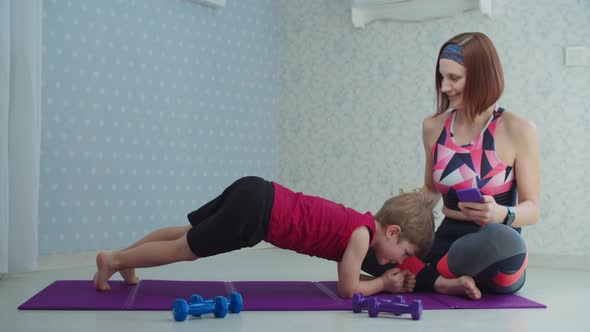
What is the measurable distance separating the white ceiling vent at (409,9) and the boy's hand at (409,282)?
1.70 meters

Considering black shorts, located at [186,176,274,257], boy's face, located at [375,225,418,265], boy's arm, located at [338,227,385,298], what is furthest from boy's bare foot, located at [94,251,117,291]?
boy's face, located at [375,225,418,265]

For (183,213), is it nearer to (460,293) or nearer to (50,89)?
(50,89)

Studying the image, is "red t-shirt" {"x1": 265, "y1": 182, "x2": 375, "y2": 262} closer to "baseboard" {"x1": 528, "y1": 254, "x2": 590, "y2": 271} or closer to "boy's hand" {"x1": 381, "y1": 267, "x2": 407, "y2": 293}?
"boy's hand" {"x1": 381, "y1": 267, "x2": 407, "y2": 293}

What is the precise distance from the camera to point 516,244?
73.8 inches

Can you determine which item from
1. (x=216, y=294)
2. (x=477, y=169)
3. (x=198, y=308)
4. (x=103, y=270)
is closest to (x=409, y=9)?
(x=477, y=169)

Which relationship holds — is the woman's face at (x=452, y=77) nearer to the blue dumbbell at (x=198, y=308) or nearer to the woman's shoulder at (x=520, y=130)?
the woman's shoulder at (x=520, y=130)

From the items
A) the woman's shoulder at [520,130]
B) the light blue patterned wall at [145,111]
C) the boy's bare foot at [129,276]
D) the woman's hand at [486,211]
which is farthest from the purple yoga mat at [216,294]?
the light blue patterned wall at [145,111]

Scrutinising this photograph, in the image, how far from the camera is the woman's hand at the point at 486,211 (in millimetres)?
1880

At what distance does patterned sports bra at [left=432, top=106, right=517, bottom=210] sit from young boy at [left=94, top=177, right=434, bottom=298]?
0.25 metres

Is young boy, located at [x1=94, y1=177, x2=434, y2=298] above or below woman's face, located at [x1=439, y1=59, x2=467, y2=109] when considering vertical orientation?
below

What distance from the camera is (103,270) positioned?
1.91 meters

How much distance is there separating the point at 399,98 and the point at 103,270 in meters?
2.11

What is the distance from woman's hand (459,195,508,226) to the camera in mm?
1880

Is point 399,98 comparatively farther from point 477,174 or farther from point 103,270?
point 103,270
